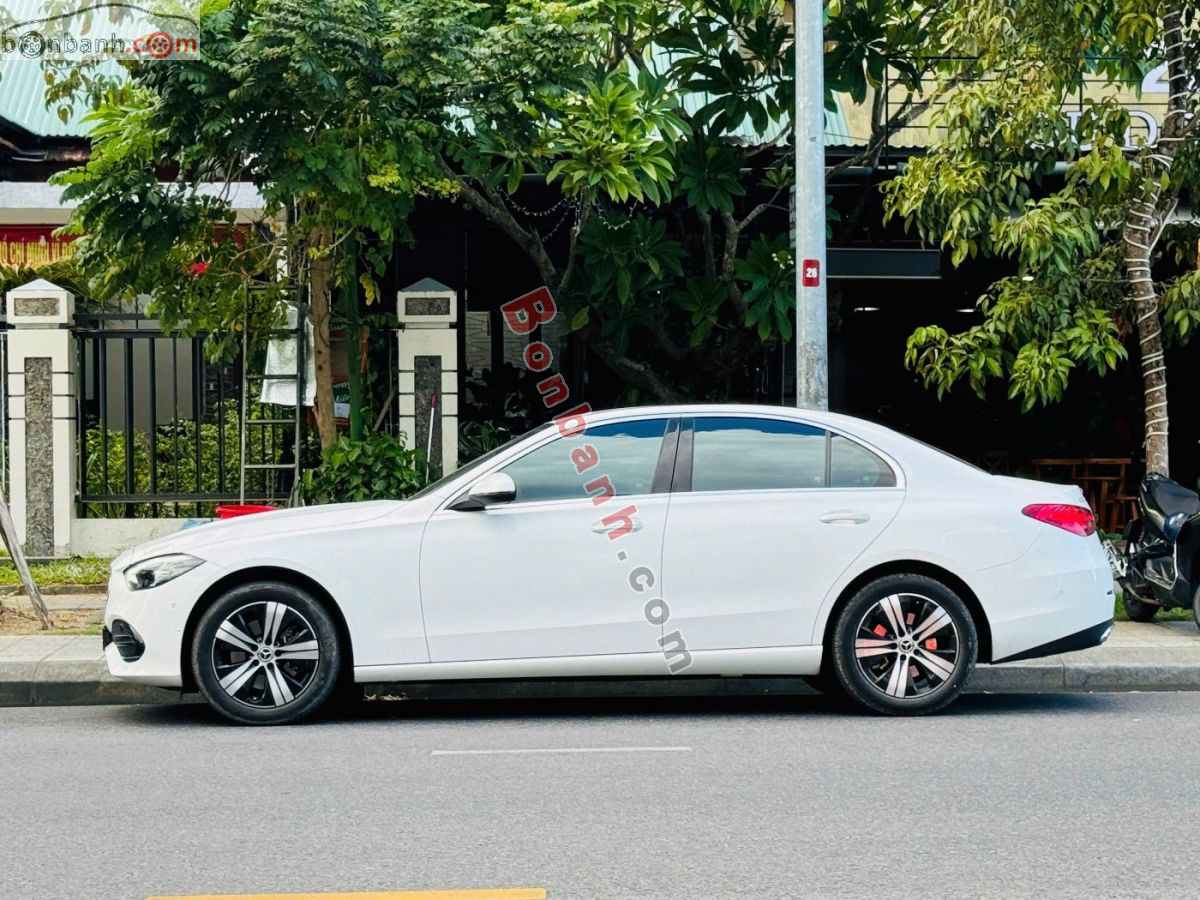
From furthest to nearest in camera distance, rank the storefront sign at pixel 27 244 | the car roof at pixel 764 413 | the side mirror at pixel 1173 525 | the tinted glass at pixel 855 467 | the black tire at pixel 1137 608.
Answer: the storefront sign at pixel 27 244, the black tire at pixel 1137 608, the side mirror at pixel 1173 525, the car roof at pixel 764 413, the tinted glass at pixel 855 467

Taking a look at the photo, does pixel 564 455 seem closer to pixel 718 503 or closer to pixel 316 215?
pixel 718 503

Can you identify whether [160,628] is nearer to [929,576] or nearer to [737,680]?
[737,680]

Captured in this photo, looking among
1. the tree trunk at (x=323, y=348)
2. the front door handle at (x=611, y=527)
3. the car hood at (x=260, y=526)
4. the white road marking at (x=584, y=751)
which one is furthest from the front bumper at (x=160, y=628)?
the tree trunk at (x=323, y=348)

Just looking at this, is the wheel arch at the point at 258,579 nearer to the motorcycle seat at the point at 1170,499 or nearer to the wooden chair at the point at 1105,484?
the motorcycle seat at the point at 1170,499

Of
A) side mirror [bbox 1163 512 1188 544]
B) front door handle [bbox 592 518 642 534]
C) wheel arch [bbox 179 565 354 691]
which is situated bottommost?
wheel arch [bbox 179 565 354 691]

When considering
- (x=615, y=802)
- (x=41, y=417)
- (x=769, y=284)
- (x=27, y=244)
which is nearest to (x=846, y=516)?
(x=615, y=802)

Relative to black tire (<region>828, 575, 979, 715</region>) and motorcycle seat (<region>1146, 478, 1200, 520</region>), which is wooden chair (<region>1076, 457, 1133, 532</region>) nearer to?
motorcycle seat (<region>1146, 478, 1200, 520</region>)

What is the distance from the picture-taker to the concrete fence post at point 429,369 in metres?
14.1

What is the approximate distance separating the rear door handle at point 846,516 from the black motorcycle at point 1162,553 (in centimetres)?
327

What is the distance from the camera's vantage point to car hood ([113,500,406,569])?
25.6 feet

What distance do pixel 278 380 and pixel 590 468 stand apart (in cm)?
695

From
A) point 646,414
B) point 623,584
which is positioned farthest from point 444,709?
point 646,414

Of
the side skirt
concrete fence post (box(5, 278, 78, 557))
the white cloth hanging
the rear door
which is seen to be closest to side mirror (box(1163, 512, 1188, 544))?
the rear door

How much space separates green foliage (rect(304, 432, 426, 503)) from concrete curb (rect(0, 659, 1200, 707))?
4362 mm
